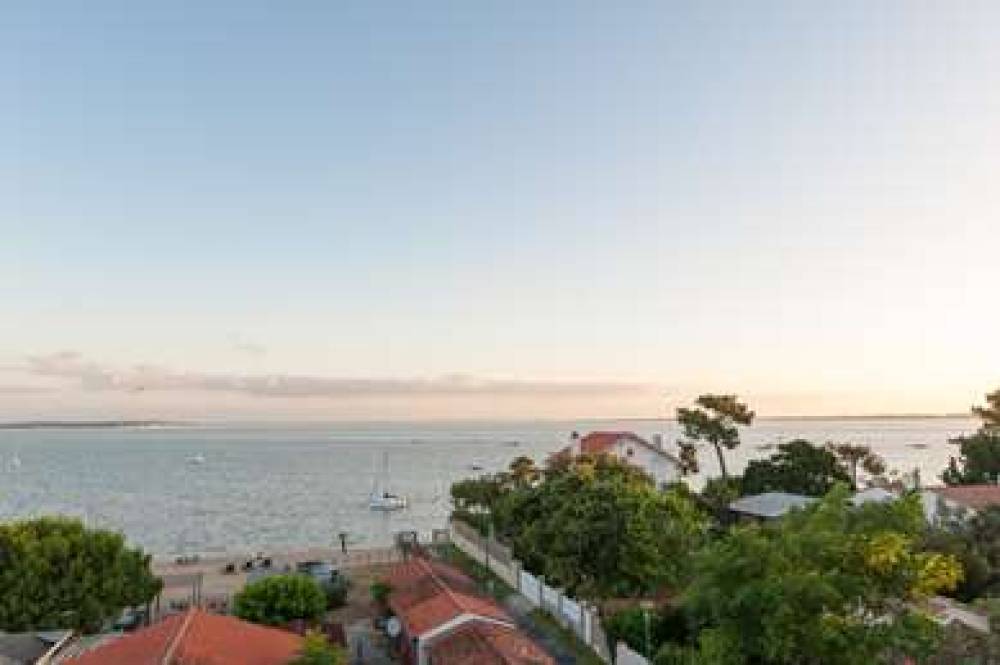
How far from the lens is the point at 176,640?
78.0 feet

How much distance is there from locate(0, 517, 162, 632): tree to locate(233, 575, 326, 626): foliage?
4.42m

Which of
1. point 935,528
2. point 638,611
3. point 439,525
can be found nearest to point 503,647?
point 638,611

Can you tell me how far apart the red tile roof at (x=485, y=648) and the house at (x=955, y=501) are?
77.6 feet

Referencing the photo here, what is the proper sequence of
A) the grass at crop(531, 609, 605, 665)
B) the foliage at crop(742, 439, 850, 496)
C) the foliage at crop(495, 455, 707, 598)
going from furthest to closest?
the foliage at crop(742, 439, 850, 496), the foliage at crop(495, 455, 707, 598), the grass at crop(531, 609, 605, 665)

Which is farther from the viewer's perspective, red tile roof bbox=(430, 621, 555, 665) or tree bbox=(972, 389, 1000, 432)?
tree bbox=(972, 389, 1000, 432)

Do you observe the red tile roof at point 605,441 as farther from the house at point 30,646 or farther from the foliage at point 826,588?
the foliage at point 826,588

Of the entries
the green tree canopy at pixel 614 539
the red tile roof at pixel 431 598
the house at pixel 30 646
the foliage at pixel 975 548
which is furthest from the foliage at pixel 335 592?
the foliage at pixel 975 548

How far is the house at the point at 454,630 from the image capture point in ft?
91.4

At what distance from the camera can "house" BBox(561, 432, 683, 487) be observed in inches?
2790

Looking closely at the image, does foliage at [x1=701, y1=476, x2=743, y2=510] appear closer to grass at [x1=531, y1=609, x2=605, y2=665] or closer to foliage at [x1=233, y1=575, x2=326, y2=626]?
grass at [x1=531, y1=609, x2=605, y2=665]

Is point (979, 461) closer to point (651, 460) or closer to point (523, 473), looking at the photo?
point (651, 460)

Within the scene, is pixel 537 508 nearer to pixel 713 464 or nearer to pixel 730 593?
pixel 730 593

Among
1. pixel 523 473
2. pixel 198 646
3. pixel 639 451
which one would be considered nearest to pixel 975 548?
pixel 523 473

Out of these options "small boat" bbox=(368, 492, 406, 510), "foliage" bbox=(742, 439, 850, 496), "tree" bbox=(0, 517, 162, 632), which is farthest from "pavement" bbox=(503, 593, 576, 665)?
"small boat" bbox=(368, 492, 406, 510)
